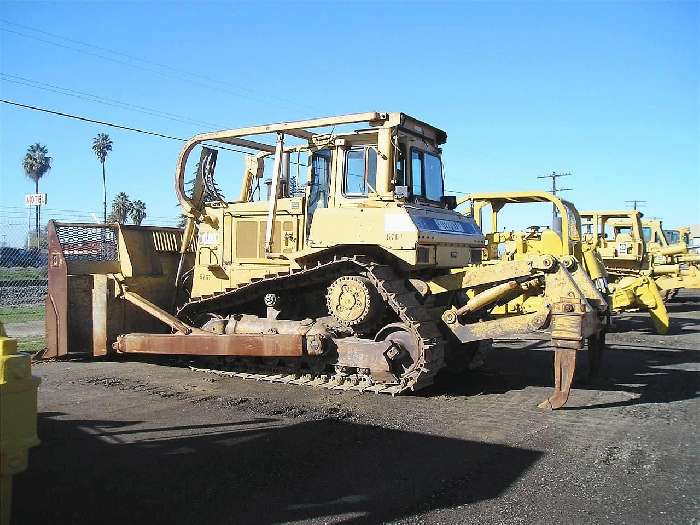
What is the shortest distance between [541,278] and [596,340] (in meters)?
1.66

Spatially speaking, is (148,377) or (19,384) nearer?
(19,384)

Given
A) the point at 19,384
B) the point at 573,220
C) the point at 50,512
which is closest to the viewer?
the point at 19,384

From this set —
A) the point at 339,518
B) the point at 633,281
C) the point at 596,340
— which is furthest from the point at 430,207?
the point at 633,281

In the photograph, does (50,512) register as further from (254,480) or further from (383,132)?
(383,132)

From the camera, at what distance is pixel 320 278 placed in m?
8.36

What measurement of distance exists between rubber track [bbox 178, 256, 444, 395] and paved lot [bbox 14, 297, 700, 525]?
0.82 ft

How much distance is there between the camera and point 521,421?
6.47 meters

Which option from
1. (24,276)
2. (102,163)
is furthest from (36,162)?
(24,276)

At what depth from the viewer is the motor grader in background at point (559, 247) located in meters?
13.9

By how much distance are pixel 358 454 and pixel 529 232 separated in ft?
39.2

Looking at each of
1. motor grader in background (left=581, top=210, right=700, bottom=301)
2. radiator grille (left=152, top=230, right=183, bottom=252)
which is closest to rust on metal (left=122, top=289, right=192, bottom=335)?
radiator grille (left=152, top=230, right=183, bottom=252)

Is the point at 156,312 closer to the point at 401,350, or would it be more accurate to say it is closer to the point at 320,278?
the point at 320,278

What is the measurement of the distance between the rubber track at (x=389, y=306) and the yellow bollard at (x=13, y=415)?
490 cm

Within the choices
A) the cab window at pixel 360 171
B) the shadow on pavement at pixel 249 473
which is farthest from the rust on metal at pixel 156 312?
the cab window at pixel 360 171
